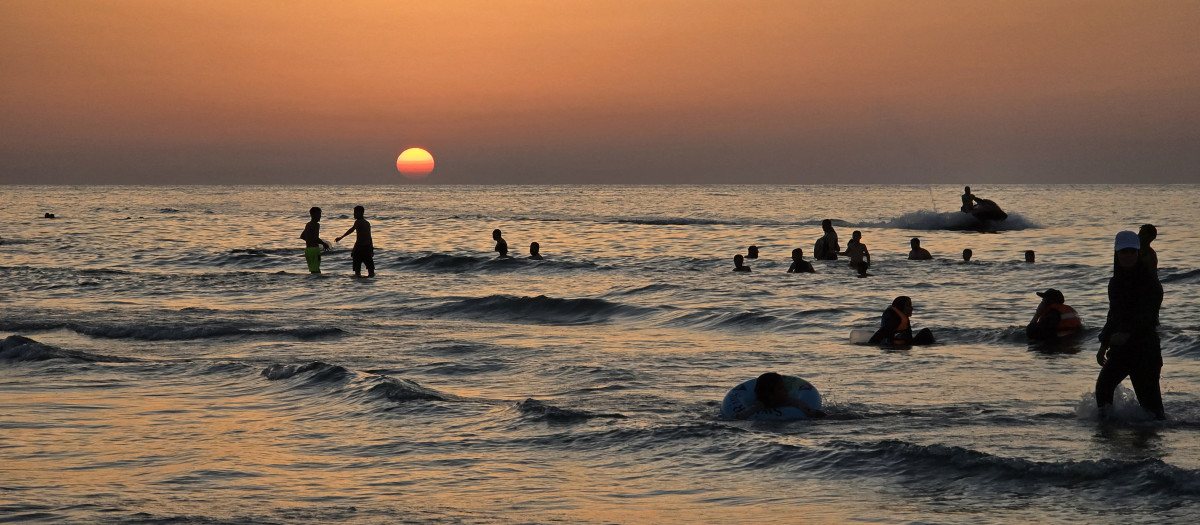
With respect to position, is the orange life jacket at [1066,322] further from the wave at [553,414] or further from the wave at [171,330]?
the wave at [171,330]

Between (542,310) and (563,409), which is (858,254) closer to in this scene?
(542,310)

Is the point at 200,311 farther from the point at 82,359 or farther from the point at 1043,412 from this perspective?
the point at 1043,412

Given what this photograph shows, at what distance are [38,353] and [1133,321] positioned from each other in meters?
11.1

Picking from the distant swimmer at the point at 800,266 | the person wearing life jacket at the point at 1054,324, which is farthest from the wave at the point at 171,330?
the distant swimmer at the point at 800,266

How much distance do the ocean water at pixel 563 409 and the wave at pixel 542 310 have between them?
0.08m

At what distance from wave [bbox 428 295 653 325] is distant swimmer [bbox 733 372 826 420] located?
30.1 feet

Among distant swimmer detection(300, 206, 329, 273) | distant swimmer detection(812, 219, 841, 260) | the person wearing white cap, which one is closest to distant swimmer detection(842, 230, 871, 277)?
distant swimmer detection(812, 219, 841, 260)

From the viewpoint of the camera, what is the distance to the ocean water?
6.61 metres

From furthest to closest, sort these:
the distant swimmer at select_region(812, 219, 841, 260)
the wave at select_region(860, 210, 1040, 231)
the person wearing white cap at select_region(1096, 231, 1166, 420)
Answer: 1. the wave at select_region(860, 210, 1040, 231)
2. the distant swimmer at select_region(812, 219, 841, 260)
3. the person wearing white cap at select_region(1096, 231, 1166, 420)

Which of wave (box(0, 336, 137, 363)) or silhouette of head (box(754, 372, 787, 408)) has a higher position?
silhouette of head (box(754, 372, 787, 408))

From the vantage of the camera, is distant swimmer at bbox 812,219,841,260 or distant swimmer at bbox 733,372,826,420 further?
distant swimmer at bbox 812,219,841,260

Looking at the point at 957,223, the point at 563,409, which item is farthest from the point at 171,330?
the point at 957,223

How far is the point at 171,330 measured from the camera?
15484mm

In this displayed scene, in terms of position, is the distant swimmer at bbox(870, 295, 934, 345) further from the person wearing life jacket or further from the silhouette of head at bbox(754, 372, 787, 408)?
the silhouette of head at bbox(754, 372, 787, 408)
